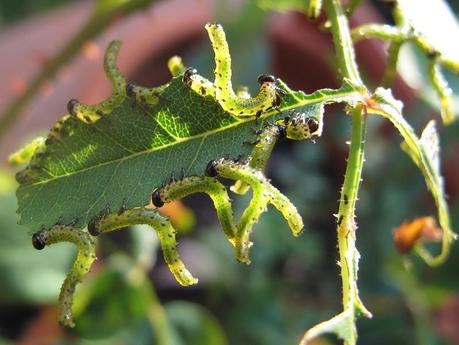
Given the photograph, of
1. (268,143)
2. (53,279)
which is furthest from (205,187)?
(53,279)

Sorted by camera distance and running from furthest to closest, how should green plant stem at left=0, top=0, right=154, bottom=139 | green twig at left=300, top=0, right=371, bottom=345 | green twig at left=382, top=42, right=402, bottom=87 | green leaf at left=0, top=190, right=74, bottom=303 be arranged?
1. green leaf at left=0, top=190, right=74, bottom=303
2. green plant stem at left=0, top=0, right=154, bottom=139
3. green twig at left=382, top=42, right=402, bottom=87
4. green twig at left=300, top=0, right=371, bottom=345

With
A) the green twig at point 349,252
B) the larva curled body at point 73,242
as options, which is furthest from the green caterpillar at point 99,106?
the green twig at point 349,252

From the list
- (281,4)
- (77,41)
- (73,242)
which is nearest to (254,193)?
(73,242)

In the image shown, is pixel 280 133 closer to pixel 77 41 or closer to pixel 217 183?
pixel 217 183

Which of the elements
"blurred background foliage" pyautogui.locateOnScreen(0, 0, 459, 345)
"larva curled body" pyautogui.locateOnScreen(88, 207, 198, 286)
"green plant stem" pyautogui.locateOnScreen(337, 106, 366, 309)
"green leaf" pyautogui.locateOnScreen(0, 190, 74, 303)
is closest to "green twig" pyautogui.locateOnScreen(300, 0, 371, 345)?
"green plant stem" pyautogui.locateOnScreen(337, 106, 366, 309)

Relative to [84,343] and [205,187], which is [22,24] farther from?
[205,187]

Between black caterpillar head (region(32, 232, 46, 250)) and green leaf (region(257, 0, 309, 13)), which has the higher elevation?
green leaf (region(257, 0, 309, 13))

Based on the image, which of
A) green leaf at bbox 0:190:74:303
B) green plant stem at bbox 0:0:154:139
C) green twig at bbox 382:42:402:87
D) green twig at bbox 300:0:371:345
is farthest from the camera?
green leaf at bbox 0:190:74:303

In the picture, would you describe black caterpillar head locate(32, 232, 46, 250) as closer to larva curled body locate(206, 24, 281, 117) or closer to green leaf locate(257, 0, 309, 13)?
larva curled body locate(206, 24, 281, 117)

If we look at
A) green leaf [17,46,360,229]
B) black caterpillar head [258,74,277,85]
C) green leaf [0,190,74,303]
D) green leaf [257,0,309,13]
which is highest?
black caterpillar head [258,74,277,85]
